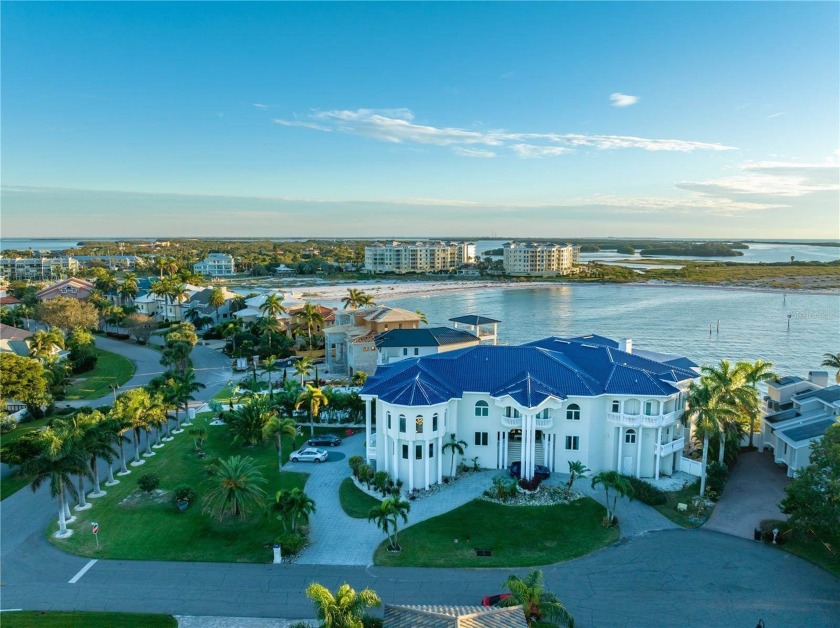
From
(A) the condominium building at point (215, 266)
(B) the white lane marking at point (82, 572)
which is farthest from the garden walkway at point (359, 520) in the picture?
(A) the condominium building at point (215, 266)

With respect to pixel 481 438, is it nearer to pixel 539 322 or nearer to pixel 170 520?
pixel 170 520

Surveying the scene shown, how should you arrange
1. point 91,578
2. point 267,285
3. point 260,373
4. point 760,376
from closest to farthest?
point 91,578, point 760,376, point 260,373, point 267,285

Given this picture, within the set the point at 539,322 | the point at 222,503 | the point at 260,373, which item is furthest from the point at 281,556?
the point at 539,322

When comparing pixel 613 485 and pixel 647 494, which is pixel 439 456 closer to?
pixel 613 485

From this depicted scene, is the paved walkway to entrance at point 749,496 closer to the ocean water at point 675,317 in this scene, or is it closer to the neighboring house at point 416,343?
the neighboring house at point 416,343

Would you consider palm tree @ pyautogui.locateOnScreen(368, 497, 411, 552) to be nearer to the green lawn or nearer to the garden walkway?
the garden walkway

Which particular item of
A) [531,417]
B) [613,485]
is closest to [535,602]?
[613,485]
